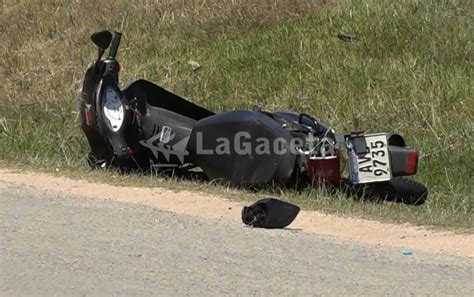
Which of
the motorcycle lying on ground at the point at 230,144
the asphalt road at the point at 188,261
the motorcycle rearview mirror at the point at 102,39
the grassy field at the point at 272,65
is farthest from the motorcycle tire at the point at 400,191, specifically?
the motorcycle rearview mirror at the point at 102,39

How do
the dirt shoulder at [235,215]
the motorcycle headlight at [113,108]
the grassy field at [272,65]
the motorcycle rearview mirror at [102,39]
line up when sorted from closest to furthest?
the dirt shoulder at [235,215], the motorcycle headlight at [113,108], the motorcycle rearview mirror at [102,39], the grassy field at [272,65]

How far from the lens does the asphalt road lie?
258 inches

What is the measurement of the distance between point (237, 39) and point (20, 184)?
10.5m

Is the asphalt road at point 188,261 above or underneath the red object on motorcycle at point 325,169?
underneath

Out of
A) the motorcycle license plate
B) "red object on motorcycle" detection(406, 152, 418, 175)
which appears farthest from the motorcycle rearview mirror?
"red object on motorcycle" detection(406, 152, 418, 175)

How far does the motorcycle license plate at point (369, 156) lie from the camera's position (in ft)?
33.0

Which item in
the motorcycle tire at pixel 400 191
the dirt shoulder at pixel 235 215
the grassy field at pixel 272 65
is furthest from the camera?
the grassy field at pixel 272 65

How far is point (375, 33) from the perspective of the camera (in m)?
18.8

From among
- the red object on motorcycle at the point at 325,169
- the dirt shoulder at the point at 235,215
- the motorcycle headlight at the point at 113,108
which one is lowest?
the dirt shoulder at the point at 235,215

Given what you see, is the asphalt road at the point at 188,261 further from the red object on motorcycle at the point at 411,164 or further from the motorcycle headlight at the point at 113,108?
the motorcycle headlight at the point at 113,108

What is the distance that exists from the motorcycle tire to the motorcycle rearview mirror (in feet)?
9.92

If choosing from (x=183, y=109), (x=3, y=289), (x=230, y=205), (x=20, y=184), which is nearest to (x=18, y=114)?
(x=183, y=109)

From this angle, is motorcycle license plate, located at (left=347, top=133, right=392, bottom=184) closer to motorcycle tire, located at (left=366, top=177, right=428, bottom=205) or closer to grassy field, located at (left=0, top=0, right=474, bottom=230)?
motorcycle tire, located at (left=366, top=177, right=428, bottom=205)

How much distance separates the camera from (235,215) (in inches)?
361
